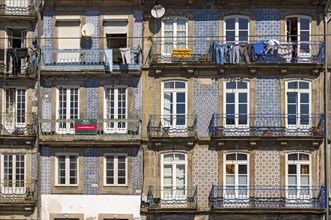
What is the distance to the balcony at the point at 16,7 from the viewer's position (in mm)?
34469

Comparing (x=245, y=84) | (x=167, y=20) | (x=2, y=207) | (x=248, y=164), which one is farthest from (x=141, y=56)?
(x=2, y=207)

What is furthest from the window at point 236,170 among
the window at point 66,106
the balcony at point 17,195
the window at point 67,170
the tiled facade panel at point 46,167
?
the balcony at point 17,195

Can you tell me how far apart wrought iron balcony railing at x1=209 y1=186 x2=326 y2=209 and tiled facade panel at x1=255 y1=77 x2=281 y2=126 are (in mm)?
3760

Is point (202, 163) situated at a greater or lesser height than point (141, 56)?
lesser

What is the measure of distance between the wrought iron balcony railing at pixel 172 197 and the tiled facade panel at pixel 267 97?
5166 mm

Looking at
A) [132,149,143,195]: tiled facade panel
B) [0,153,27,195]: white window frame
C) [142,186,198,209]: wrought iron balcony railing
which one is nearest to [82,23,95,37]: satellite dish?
[132,149,143,195]: tiled facade panel

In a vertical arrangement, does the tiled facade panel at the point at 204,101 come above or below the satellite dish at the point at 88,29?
below

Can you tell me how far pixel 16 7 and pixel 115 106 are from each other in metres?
7.15

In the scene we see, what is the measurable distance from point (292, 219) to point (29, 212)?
42.3ft

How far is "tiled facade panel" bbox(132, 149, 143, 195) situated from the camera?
33719 millimetres

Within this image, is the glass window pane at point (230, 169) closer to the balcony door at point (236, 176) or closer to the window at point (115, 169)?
the balcony door at point (236, 176)

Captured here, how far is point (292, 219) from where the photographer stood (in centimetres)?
3316

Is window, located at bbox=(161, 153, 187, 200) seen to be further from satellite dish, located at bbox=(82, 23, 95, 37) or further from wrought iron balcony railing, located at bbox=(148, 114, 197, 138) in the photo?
satellite dish, located at bbox=(82, 23, 95, 37)

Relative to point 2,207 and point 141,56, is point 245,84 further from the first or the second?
point 2,207
